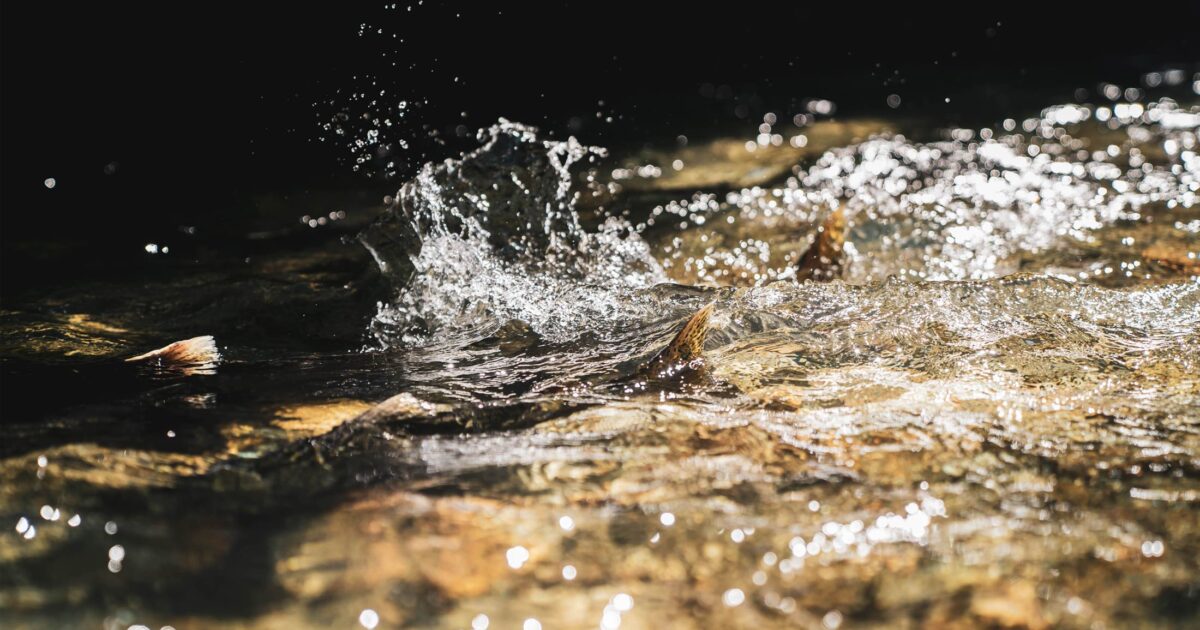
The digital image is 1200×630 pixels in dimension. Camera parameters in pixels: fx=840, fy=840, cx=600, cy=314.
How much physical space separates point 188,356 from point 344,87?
2.51m

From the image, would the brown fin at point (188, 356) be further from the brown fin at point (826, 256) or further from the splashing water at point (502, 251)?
the brown fin at point (826, 256)

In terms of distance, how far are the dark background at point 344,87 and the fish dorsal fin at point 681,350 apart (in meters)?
2.95

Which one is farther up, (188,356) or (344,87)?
(344,87)

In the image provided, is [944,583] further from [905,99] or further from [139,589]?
[905,99]

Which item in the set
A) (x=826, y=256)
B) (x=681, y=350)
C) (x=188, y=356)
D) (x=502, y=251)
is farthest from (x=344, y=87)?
(x=681, y=350)

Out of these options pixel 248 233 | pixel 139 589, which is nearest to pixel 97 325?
pixel 248 233

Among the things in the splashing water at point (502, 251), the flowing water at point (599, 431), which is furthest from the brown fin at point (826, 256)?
the splashing water at point (502, 251)

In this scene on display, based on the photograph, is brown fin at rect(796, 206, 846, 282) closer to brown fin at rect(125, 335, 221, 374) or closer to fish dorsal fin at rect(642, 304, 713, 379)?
fish dorsal fin at rect(642, 304, 713, 379)

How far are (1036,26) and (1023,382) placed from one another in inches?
367

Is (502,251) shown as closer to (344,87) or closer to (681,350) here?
(681,350)

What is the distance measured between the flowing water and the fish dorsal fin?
11cm

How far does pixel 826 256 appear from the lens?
3852 mm

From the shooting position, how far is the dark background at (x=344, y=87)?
5020mm

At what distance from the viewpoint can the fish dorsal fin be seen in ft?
8.75
